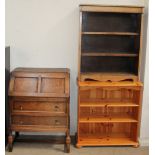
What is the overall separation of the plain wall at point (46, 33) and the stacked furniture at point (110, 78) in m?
0.15

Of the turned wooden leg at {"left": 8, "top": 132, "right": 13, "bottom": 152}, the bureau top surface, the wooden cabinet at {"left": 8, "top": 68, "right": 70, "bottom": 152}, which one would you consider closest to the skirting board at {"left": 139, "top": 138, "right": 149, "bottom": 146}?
the wooden cabinet at {"left": 8, "top": 68, "right": 70, "bottom": 152}

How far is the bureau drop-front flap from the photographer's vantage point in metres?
3.03

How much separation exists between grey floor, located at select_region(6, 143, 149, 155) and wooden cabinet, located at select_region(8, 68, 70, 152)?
0.13 meters

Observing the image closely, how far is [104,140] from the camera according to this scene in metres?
3.34

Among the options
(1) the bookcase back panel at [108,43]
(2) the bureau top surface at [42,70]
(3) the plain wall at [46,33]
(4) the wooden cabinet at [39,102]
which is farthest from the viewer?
(1) the bookcase back panel at [108,43]

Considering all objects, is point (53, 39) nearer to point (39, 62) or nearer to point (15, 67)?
point (39, 62)

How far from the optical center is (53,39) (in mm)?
3408

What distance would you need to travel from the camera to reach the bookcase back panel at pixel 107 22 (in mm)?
3404

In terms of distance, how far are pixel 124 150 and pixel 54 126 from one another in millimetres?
962

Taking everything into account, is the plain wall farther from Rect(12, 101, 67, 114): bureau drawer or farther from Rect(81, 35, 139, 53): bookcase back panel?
Rect(12, 101, 67, 114): bureau drawer

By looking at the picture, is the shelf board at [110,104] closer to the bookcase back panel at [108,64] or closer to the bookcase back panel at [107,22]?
the bookcase back panel at [108,64]

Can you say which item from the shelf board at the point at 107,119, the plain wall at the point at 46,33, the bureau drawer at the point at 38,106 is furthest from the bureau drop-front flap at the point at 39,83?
the shelf board at the point at 107,119

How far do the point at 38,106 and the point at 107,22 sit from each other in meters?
1.46

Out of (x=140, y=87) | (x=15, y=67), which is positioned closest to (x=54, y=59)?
(x=15, y=67)
